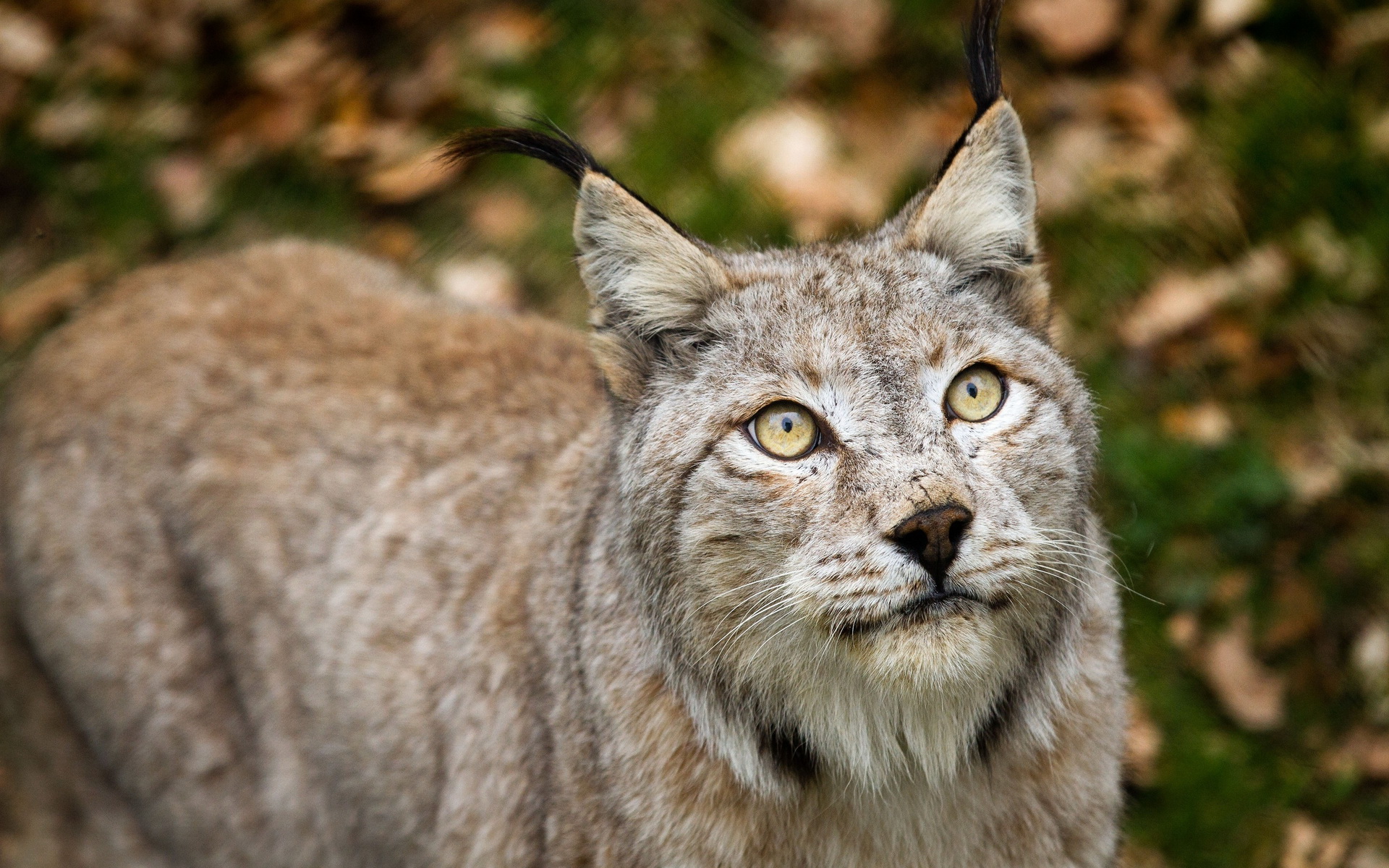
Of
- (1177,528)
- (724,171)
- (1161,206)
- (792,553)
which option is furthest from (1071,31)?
(792,553)

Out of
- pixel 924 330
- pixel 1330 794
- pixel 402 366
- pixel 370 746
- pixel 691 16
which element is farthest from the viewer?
pixel 691 16

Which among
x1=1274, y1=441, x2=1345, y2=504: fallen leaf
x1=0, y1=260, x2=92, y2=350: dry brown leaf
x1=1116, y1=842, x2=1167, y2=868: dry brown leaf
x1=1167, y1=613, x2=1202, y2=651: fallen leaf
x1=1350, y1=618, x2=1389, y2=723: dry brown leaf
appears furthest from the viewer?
x1=0, y1=260, x2=92, y2=350: dry brown leaf

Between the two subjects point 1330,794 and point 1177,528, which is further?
point 1177,528

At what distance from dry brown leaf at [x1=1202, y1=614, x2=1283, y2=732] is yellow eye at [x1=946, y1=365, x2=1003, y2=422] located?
2.42 metres

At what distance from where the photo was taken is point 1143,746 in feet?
15.7

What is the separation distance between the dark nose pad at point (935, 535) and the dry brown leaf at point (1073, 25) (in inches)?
160

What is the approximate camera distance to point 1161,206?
227 inches

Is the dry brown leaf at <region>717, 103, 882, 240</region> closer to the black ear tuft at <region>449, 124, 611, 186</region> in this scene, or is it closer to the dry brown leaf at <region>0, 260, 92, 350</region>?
the black ear tuft at <region>449, 124, 611, 186</region>

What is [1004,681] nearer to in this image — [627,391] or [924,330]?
[924,330]

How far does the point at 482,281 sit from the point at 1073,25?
2848mm

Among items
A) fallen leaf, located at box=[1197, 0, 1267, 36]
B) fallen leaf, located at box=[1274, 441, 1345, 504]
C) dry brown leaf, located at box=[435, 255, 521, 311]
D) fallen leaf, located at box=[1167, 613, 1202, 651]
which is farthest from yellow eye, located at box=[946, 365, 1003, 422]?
fallen leaf, located at box=[1197, 0, 1267, 36]

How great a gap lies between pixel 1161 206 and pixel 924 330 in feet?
10.6

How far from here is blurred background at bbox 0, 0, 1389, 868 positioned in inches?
191

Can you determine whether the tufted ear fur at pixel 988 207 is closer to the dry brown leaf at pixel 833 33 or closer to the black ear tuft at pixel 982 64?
the black ear tuft at pixel 982 64
